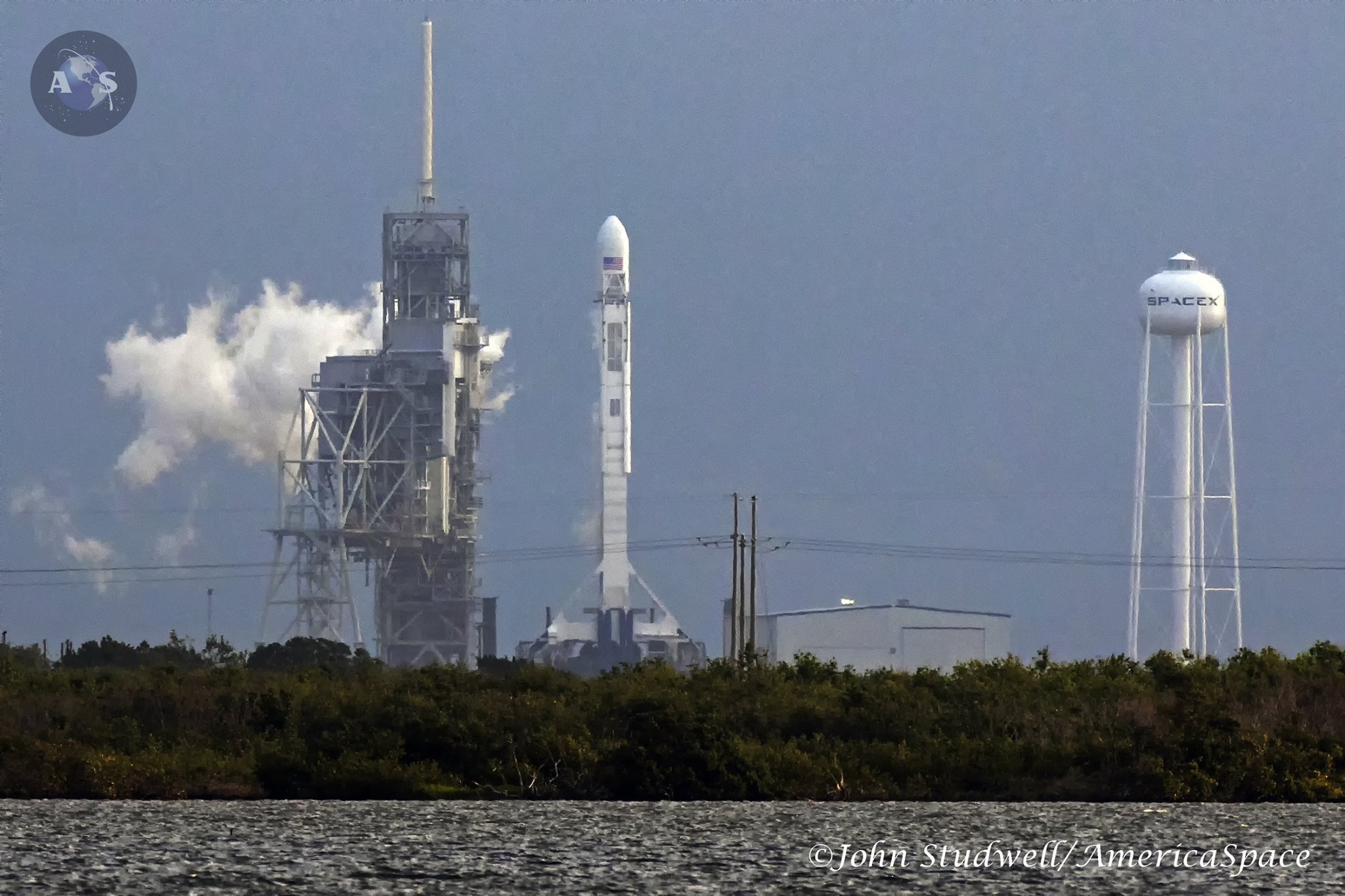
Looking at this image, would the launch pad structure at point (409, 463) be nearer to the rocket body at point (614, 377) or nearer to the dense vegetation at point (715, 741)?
the rocket body at point (614, 377)

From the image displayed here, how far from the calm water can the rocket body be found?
2560 inches

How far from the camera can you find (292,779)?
31.2 metres

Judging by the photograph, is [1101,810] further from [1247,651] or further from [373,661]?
[373,661]

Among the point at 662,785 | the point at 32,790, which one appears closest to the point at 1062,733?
the point at 662,785

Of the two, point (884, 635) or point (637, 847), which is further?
point (884, 635)

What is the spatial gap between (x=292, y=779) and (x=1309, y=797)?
14865 millimetres

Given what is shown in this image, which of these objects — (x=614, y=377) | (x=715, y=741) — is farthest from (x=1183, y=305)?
(x=715, y=741)

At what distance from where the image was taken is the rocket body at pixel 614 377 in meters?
93.1

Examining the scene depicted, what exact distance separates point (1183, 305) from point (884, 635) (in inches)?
1009

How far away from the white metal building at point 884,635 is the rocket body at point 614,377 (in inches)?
452

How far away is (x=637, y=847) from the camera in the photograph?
22156mm

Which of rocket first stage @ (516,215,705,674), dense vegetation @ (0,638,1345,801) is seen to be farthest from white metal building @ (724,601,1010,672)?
dense vegetation @ (0,638,1345,801)

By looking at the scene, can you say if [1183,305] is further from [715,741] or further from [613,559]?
[715,741]

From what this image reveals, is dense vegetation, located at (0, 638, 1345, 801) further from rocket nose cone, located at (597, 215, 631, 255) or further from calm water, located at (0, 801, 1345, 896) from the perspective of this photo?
rocket nose cone, located at (597, 215, 631, 255)
